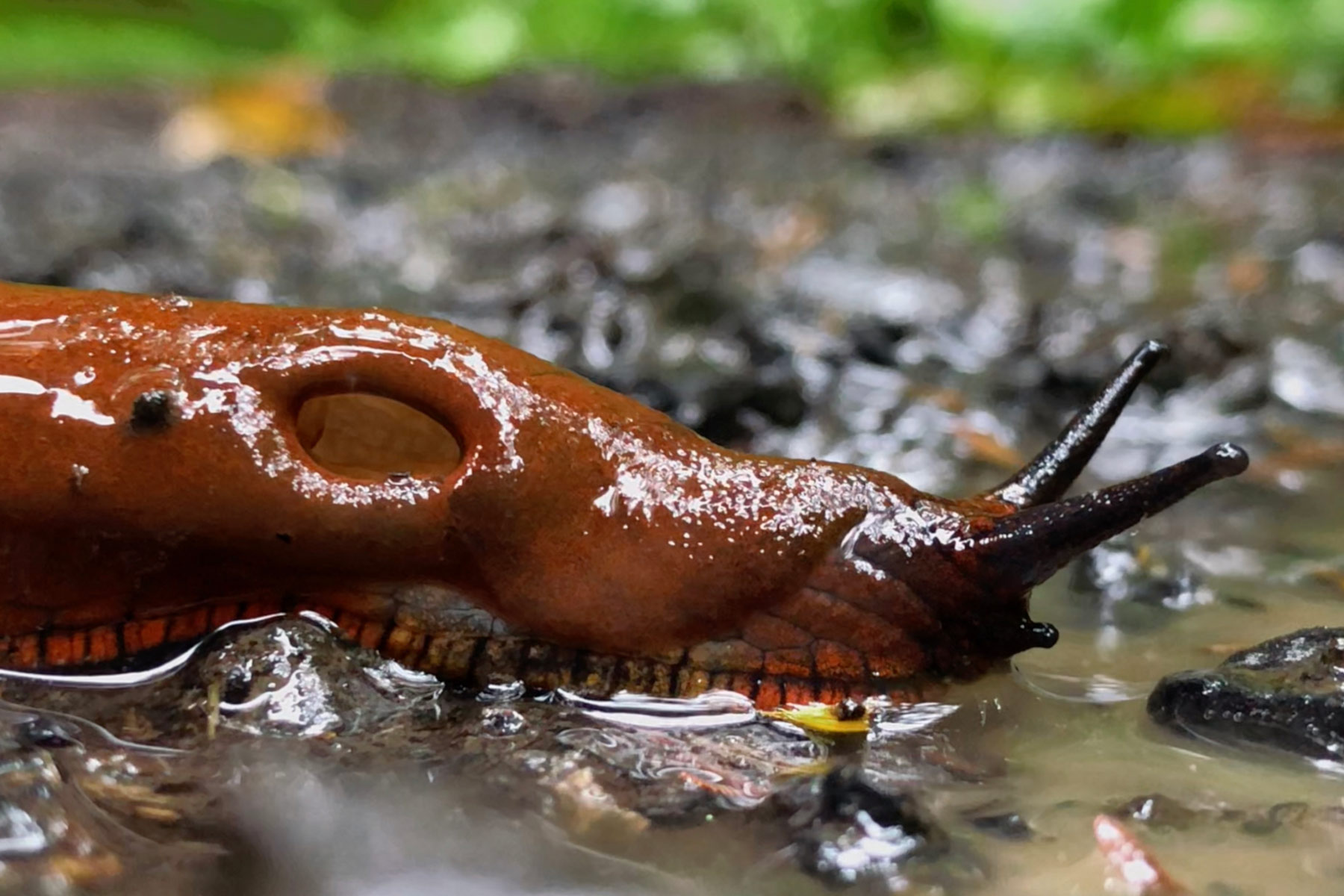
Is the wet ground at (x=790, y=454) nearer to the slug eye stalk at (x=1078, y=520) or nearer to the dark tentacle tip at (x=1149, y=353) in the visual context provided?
the slug eye stalk at (x=1078, y=520)

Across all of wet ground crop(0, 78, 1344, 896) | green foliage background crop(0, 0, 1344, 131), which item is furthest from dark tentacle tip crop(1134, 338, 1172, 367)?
green foliage background crop(0, 0, 1344, 131)

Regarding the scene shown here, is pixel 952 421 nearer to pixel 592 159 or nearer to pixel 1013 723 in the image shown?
pixel 1013 723

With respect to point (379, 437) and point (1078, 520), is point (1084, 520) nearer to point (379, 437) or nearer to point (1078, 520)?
point (1078, 520)

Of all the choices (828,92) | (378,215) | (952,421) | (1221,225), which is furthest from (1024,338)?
(828,92)

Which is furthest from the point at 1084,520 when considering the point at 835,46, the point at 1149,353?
the point at 835,46

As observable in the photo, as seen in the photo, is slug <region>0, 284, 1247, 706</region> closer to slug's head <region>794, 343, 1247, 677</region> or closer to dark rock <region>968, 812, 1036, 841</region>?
slug's head <region>794, 343, 1247, 677</region>

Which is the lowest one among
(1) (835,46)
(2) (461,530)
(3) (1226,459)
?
(2) (461,530)

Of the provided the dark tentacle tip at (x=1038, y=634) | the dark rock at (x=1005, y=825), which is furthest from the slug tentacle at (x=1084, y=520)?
the dark rock at (x=1005, y=825)
